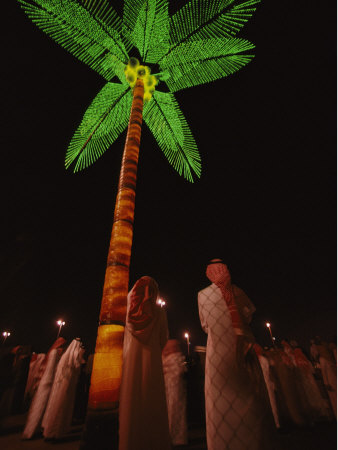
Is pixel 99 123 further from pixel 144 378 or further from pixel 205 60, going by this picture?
pixel 144 378

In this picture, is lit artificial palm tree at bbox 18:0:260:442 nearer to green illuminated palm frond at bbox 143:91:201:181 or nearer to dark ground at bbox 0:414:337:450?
green illuminated palm frond at bbox 143:91:201:181

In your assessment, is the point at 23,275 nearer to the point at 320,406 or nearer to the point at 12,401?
the point at 12,401

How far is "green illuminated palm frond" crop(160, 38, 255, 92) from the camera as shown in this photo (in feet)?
12.9

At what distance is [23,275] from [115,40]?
1221 centimetres

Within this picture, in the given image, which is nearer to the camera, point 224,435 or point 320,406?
point 224,435

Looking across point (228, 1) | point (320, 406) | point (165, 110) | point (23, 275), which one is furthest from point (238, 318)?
point (23, 275)

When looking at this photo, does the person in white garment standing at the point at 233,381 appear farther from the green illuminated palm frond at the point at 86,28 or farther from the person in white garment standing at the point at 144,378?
the green illuminated palm frond at the point at 86,28

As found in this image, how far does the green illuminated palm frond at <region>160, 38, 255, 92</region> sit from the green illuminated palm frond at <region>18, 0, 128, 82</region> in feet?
3.24

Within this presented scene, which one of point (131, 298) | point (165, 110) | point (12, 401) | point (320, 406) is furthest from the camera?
point (12, 401)

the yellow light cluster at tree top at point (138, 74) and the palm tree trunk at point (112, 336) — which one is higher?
the yellow light cluster at tree top at point (138, 74)

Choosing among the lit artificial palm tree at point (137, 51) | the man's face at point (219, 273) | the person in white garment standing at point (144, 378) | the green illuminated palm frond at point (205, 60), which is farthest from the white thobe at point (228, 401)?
the green illuminated palm frond at point (205, 60)

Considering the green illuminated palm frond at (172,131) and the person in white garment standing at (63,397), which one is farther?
the person in white garment standing at (63,397)

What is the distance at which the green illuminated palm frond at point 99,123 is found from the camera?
14.9 ft

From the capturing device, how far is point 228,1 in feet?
12.0
